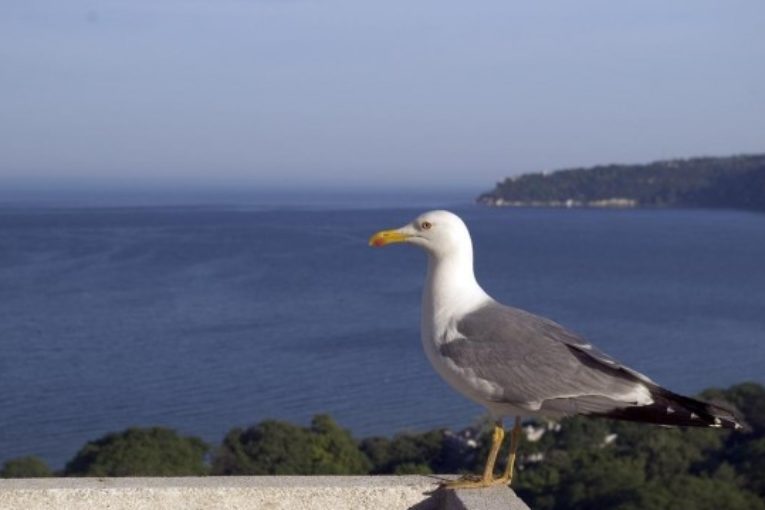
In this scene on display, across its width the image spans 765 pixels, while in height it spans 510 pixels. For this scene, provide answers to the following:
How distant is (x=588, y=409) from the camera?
374 cm

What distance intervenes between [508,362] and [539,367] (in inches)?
3.7

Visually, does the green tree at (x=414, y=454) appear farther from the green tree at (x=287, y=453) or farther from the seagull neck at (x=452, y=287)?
the seagull neck at (x=452, y=287)

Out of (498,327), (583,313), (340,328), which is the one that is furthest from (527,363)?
(583,313)

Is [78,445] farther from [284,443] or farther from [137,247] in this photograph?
[137,247]

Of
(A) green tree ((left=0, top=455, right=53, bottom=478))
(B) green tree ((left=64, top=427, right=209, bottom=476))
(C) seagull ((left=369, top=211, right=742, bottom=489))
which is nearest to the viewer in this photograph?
(C) seagull ((left=369, top=211, right=742, bottom=489))

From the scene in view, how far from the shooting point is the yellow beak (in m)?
3.95

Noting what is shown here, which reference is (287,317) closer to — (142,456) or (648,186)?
(142,456)

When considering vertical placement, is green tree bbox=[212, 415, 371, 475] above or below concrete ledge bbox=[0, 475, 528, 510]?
below

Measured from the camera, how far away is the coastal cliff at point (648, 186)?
98875mm

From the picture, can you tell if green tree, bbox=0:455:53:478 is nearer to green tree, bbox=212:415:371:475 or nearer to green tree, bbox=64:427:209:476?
green tree, bbox=64:427:209:476

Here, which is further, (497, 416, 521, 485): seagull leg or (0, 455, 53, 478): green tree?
(0, 455, 53, 478): green tree

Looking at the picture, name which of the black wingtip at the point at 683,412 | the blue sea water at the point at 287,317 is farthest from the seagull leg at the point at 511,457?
the blue sea water at the point at 287,317

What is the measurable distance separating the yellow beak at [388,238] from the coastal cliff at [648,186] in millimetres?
92633

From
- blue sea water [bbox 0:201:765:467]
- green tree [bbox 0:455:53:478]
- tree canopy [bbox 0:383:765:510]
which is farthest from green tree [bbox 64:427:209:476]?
blue sea water [bbox 0:201:765:467]
